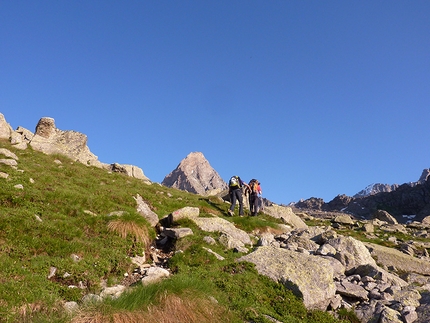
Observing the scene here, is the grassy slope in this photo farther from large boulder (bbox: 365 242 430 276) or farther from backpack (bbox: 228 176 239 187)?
large boulder (bbox: 365 242 430 276)

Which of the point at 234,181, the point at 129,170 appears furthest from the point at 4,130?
the point at 234,181

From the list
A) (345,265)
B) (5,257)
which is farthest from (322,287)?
(5,257)

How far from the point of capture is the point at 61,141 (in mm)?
39750

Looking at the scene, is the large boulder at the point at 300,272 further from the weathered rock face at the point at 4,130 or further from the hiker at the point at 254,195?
the weathered rock face at the point at 4,130

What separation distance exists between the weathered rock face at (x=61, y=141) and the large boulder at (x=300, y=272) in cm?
2681

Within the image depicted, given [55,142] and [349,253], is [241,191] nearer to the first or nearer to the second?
[349,253]

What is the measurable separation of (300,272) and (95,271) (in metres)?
8.20

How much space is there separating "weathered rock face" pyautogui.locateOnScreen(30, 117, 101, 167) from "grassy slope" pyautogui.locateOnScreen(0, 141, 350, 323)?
619 inches

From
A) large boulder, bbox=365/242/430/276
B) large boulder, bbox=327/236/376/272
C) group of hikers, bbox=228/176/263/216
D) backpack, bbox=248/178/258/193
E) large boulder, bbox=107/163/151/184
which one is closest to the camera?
large boulder, bbox=327/236/376/272

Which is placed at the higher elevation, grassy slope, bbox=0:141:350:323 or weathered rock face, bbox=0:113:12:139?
weathered rock face, bbox=0:113:12:139

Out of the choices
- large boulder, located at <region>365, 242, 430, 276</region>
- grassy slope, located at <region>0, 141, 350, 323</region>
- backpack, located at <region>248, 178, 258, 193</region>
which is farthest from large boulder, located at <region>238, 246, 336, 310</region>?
backpack, located at <region>248, 178, 258, 193</region>

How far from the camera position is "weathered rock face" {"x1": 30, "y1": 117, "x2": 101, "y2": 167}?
1369 inches

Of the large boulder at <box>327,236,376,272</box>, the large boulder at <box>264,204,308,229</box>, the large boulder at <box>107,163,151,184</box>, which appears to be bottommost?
the large boulder at <box>327,236,376,272</box>

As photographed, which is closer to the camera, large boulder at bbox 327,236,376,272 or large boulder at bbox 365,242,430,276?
large boulder at bbox 327,236,376,272
